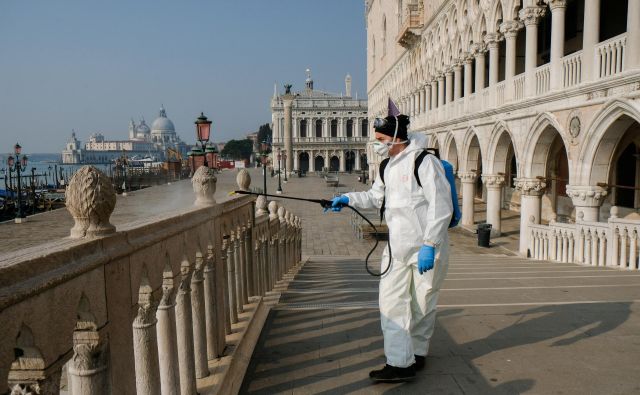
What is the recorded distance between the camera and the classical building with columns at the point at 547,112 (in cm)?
932

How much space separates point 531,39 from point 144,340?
523 inches

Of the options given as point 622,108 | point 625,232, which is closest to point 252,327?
point 625,232

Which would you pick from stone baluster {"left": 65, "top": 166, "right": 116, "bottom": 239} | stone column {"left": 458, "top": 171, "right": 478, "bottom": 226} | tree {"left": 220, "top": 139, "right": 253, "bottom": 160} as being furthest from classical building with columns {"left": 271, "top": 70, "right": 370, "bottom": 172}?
stone baluster {"left": 65, "top": 166, "right": 116, "bottom": 239}

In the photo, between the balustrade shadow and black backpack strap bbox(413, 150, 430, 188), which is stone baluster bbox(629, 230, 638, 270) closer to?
the balustrade shadow

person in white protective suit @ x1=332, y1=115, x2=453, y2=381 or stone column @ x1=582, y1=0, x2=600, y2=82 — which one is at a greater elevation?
stone column @ x1=582, y1=0, x2=600, y2=82

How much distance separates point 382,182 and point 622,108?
24.4 ft

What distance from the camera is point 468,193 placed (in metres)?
18.7

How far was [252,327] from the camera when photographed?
3738 millimetres

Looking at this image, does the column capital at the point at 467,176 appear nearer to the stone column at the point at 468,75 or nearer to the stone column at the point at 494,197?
the stone column at the point at 494,197

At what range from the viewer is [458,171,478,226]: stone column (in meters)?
18.4

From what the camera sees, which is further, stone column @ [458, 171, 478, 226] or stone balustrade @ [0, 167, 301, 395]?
stone column @ [458, 171, 478, 226]

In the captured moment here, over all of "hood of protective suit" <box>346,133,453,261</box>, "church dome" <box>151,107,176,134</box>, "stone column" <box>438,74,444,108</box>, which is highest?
"church dome" <box>151,107,176,134</box>

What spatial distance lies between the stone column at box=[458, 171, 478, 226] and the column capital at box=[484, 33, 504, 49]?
466cm

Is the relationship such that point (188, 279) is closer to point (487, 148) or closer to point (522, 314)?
point (522, 314)
